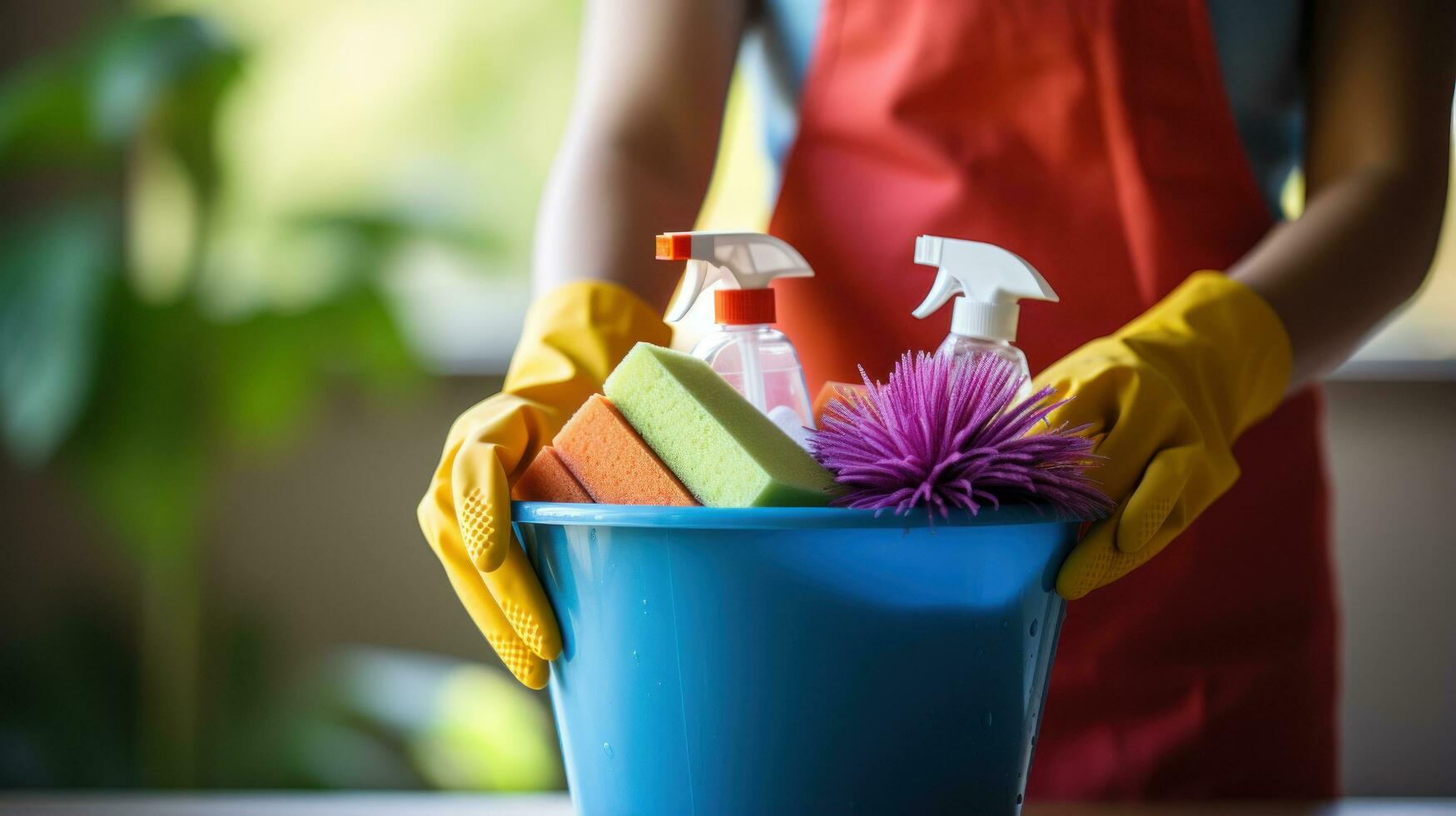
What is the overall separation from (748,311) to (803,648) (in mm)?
163

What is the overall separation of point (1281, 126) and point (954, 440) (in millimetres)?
662

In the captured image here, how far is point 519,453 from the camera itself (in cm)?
57

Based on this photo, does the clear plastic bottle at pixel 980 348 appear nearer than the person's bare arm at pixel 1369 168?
Yes

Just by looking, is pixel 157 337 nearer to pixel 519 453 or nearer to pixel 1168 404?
pixel 519 453

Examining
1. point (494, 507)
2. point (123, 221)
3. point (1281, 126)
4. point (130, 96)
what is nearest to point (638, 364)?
point (494, 507)

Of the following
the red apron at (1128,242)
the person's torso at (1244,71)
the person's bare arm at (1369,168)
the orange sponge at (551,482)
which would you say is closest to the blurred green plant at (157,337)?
the person's torso at (1244,71)

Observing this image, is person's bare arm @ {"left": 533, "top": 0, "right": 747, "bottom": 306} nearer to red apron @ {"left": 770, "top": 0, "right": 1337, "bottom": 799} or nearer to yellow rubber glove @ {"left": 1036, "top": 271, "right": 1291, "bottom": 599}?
red apron @ {"left": 770, "top": 0, "right": 1337, "bottom": 799}

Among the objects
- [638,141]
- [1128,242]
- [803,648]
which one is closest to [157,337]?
[638,141]

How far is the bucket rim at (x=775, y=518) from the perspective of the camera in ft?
1.35

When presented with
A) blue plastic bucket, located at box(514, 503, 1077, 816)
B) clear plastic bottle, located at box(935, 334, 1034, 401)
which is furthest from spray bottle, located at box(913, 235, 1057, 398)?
blue plastic bucket, located at box(514, 503, 1077, 816)

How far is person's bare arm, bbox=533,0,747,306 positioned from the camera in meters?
0.83

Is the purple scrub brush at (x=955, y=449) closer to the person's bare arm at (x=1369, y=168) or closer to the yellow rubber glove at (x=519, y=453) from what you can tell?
the yellow rubber glove at (x=519, y=453)

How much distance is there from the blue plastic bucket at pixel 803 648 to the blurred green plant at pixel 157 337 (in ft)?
5.50

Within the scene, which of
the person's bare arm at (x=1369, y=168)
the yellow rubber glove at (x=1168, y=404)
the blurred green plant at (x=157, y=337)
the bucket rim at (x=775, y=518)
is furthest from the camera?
the blurred green plant at (x=157, y=337)
